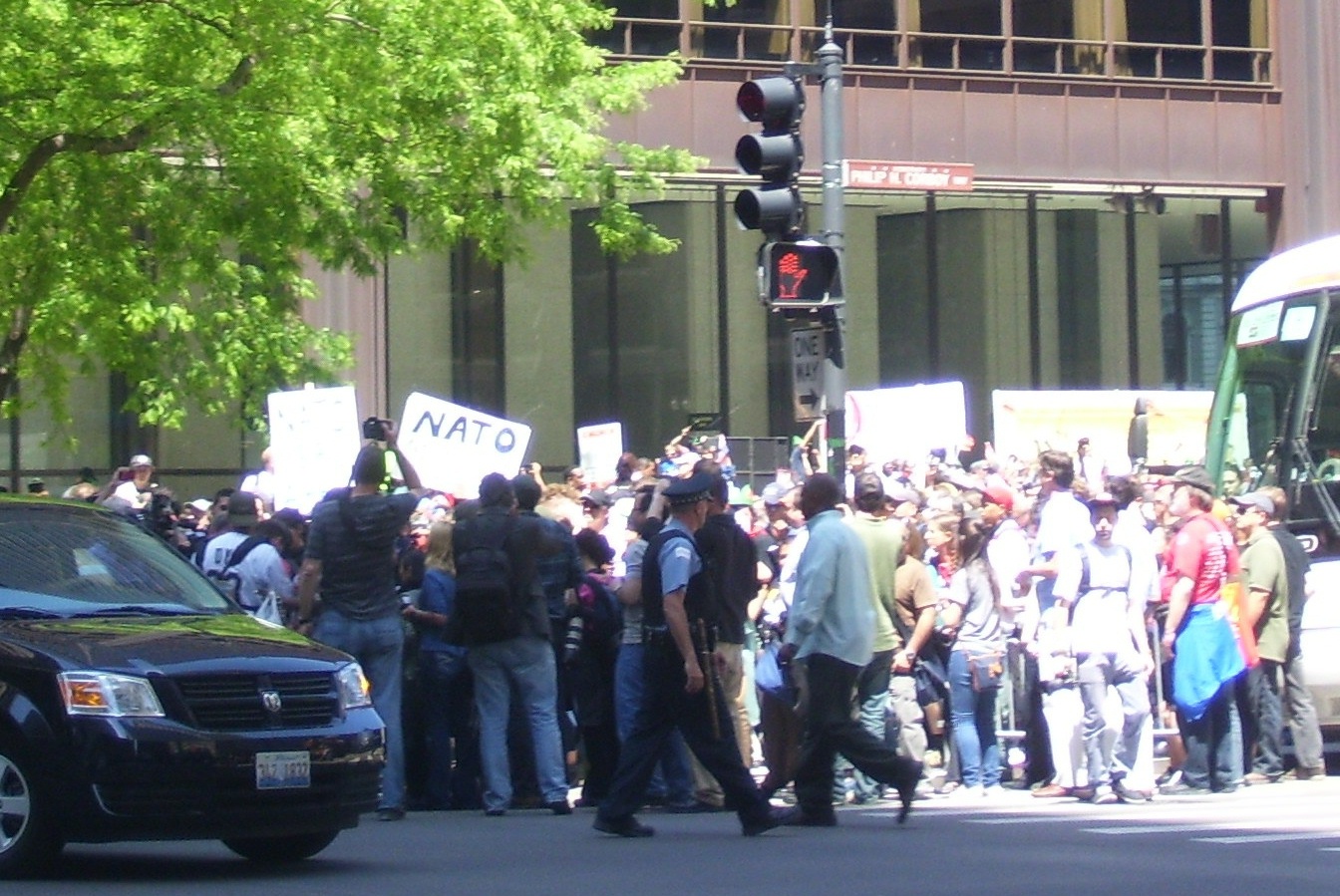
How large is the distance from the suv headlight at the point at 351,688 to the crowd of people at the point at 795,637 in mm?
1623

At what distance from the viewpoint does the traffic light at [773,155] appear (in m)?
13.8

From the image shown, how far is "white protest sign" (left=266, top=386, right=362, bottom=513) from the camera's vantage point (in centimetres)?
1992

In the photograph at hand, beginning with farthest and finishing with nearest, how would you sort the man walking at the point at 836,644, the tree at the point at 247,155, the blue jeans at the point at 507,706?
1. the tree at the point at 247,155
2. the blue jeans at the point at 507,706
3. the man walking at the point at 836,644

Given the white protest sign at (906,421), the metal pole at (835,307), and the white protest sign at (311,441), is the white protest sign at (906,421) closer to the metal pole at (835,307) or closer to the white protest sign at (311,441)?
the white protest sign at (311,441)

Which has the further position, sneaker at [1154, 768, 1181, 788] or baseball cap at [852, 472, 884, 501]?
sneaker at [1154, 768, 1181, 788]

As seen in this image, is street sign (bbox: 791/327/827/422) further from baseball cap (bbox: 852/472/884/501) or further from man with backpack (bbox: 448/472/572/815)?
man with backpack (bbox: 448/472/572/815)

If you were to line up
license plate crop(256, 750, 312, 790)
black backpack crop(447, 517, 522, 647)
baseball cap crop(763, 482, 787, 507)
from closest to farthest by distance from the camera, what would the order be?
license plate crop(256, 750, 312, 790) < black backpack crop(447, 517, 522, 647) < baseball cap crop(763, 482, 787, 507)

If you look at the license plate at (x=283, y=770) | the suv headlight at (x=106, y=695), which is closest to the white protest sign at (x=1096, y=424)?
the license plate at (x=283, y=770)

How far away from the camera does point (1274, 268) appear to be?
18234mm

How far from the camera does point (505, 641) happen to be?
13250 millimetres

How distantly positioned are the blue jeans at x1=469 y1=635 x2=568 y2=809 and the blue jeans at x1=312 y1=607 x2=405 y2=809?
47 centimetres

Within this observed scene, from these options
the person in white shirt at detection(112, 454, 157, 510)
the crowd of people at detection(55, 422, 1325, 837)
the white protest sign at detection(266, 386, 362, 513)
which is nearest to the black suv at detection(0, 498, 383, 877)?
the crowd of people at detection(55, 422, 1325, 837)

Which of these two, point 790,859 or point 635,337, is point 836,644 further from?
point 635,337

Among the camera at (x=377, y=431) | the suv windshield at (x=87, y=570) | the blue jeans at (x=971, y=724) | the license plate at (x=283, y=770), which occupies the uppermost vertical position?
the camera at (x=377, y=431)
